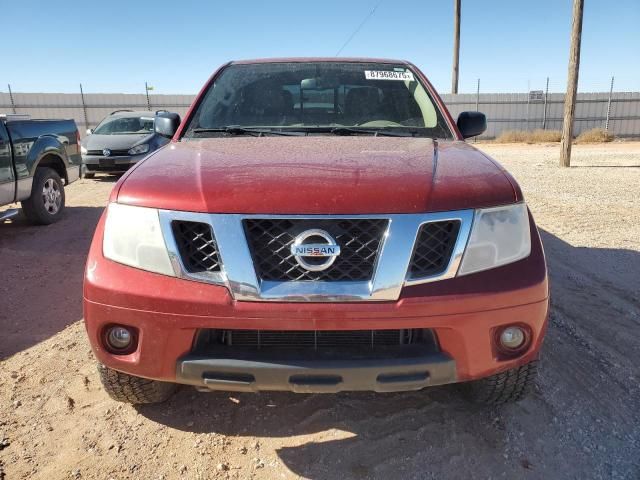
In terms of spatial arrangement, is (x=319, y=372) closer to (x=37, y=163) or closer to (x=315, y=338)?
(x=315, y=338)

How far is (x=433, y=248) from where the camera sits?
6.33 ft

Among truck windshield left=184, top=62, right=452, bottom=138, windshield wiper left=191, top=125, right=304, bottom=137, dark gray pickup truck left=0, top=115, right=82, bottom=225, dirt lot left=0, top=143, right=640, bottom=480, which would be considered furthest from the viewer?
dark gray pickup truck left=0, top=115, right=82, bottom=225

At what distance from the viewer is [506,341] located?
200 cm

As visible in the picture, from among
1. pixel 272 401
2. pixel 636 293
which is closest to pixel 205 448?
→ pixel 272 401

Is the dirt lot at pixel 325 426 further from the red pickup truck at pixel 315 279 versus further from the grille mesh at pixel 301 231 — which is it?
the grille mesh at pixel 301 231

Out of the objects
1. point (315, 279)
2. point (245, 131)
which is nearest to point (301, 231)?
point (315, 279)

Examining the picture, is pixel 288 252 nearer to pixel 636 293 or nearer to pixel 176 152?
pixel 176 152

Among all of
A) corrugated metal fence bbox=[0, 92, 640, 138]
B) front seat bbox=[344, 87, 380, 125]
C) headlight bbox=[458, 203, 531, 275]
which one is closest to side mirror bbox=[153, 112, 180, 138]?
front seat bbox=[344, 87, 380, 125]

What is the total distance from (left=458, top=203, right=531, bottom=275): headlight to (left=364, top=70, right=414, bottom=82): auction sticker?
68.1 inches

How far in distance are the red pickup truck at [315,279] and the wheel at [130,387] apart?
0.23m

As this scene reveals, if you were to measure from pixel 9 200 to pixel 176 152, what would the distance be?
440 cm

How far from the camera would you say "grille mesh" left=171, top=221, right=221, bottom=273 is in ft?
6.21

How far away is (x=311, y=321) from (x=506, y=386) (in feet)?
3.34

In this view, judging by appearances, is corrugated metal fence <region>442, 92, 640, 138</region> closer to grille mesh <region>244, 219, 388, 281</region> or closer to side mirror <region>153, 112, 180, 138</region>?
side mirror <region>153, 112, 180, 138</region>
